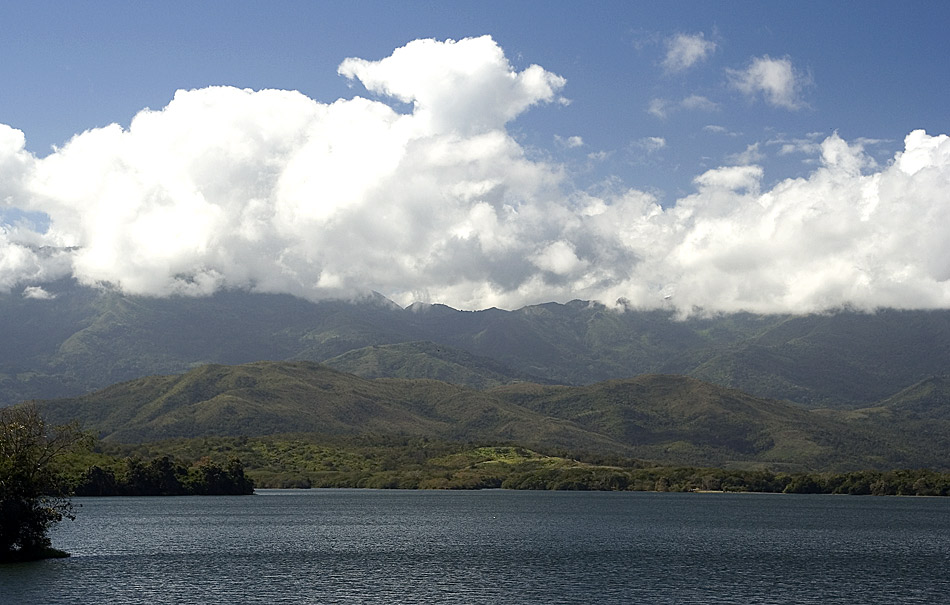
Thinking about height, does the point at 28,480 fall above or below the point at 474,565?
above

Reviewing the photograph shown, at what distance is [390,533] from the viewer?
169 meters

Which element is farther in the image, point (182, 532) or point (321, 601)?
point (182, 532)

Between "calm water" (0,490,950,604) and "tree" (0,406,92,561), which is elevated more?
"tree" (0,406,92,561)

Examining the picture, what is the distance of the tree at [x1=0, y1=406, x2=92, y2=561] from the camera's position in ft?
332

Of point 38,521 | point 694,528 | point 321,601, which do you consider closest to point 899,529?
point 694,528

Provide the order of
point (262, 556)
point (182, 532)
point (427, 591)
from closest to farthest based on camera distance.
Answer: point (427, 591)
point (262, 556)
point (182, 532)

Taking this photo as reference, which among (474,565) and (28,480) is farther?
(474,565)

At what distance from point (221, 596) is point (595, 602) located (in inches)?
1367

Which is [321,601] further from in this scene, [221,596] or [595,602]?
[595,602]

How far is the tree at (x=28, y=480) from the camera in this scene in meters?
101

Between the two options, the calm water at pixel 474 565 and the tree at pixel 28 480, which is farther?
the tree at pixel 28 480

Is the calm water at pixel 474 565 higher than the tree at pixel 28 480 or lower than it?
lower

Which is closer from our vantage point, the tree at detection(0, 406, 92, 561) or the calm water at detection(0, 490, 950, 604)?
the calm water at detection(0, 490, 950, 604)

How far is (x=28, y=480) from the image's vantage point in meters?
102
